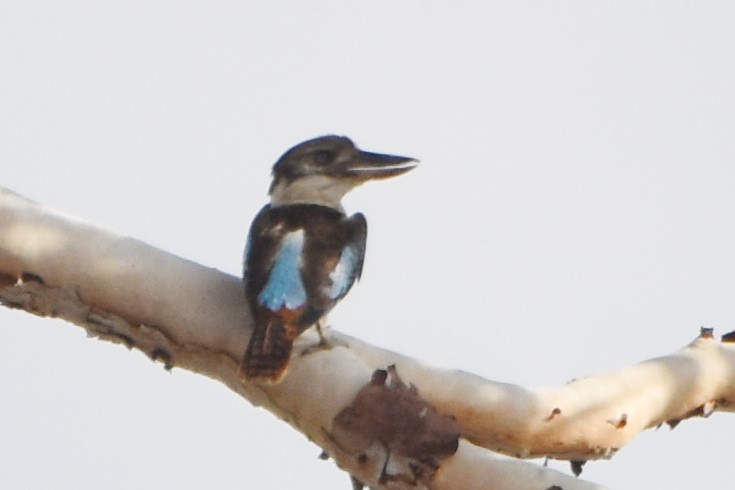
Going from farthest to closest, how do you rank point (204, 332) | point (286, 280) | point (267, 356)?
point (286, 280), point (204, 332), point (267, 356)

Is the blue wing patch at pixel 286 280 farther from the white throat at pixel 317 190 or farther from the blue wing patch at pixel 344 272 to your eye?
the white throat at pixel 317 190

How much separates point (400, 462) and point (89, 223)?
1138 mm

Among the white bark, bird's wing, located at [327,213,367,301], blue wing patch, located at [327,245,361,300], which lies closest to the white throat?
bird's wing, located at [327,213,367,301]

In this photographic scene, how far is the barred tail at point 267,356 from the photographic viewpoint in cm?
399

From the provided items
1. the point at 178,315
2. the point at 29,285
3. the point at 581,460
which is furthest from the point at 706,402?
the point at 29,285

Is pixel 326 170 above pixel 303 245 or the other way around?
above

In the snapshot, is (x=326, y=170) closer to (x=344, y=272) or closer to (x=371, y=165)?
(x=371, y=165)

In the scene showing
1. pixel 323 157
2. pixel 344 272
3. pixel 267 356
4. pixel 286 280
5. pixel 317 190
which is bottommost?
pixel 267 356

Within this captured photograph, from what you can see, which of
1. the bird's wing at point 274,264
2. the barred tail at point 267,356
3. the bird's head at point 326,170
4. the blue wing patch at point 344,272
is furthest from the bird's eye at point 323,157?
the barred tail at point 267,356

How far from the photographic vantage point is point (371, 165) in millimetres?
5773

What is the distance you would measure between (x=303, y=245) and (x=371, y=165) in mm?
1056

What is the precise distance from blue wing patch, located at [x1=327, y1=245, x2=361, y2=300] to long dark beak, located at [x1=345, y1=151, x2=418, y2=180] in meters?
0.83

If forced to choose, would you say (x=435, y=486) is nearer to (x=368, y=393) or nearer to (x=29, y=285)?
(x=368, y=393)

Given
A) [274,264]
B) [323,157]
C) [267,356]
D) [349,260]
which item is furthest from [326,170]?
[267,356]
